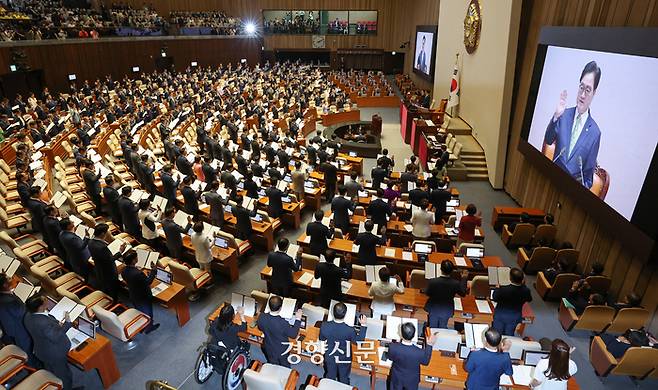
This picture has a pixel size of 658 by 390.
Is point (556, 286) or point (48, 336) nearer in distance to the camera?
point (48, 336)

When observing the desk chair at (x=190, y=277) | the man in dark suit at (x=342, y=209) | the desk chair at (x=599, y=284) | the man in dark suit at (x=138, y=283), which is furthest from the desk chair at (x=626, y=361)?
the man in dark suit at (x=138, y=283)

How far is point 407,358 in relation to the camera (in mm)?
4781

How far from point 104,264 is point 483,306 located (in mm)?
6568

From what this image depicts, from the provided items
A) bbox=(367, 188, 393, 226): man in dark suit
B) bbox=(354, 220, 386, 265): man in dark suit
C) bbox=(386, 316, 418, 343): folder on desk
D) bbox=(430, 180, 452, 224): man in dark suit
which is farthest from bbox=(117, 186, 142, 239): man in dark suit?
bbox=(430, 180, 452, 224): man in dark suit

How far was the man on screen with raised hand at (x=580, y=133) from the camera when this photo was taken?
26.6ft

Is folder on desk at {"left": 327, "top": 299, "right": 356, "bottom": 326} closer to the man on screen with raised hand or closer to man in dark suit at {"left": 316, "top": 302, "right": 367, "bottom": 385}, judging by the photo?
man in dark suit at {"left": 316, "top": 302, "right": 367, "bottom": 385}

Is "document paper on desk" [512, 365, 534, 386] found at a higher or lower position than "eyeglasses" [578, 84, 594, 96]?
lower

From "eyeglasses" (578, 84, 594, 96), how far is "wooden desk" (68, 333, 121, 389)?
9704mm

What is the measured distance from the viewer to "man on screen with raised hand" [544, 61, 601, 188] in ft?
26.6

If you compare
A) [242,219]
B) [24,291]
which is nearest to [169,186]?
[242,219]

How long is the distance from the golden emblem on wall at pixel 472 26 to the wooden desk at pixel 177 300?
47.2ft

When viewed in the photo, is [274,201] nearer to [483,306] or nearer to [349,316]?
[349,316]

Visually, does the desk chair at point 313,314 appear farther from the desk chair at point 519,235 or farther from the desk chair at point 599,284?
the desk chair at point 519,235

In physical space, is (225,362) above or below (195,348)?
above
